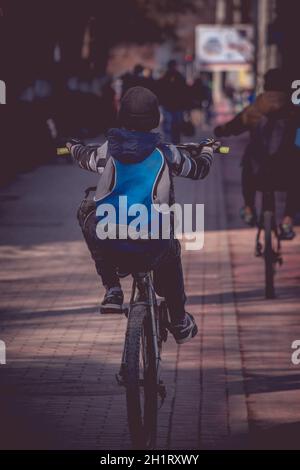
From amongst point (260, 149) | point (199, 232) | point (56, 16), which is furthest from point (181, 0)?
point (260, 149)

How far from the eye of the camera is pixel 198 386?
9.27 m

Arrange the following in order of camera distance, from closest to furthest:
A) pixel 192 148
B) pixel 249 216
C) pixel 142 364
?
pixel 142 364 → pixel 192 148 → pixel 249 216

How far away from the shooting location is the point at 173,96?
3472cm

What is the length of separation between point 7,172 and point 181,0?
40.2 m

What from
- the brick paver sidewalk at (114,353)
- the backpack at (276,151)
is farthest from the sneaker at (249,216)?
the brick paver sidewalk at (114,353)

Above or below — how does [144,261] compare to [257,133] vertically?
above

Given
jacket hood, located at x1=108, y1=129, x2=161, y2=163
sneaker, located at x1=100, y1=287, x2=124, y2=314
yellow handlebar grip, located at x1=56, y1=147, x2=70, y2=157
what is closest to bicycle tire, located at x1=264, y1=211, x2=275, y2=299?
yellow handlebar grip, located at x1=56, y1=147, x2=70, y2=157

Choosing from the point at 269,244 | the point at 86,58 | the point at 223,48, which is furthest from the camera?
the point at 223,48

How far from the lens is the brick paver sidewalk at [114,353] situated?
8.09 m

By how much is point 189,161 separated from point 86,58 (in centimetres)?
4447

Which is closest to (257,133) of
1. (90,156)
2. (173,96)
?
(90,156)

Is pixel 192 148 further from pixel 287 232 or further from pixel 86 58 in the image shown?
pixel 86 58

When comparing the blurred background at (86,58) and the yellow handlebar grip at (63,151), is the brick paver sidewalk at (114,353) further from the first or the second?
the blurred background at (86,58)

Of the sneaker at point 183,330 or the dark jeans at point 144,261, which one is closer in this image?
the dark jeans at point 144,261
